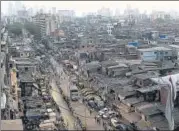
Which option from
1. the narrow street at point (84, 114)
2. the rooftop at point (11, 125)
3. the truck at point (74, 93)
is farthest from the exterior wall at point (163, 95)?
the rooftop at point (11, 125)

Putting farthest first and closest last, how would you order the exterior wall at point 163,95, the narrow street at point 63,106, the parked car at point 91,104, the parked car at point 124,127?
the parked car at point 91,104 < the exterior wall at point 163,95 < the narrow street at point 63,106 < the parked car at point 124,127

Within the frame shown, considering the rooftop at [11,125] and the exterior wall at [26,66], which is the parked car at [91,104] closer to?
the rooftop at [11,125]

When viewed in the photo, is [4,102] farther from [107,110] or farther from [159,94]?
[159,94]

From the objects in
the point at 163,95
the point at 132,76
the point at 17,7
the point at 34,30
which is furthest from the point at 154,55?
the point at 17,7

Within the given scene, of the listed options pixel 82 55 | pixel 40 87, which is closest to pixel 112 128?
pixel 40 87

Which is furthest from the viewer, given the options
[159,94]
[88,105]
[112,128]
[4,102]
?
[88,105]

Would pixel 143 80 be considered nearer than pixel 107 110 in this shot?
No

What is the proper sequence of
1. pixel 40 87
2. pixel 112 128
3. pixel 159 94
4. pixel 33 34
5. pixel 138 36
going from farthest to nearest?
pixel 33 34 < pixel 138 36 < pixel 40 87 < pixel 159 94 < pixel 112 128

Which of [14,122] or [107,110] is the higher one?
[14,122]
